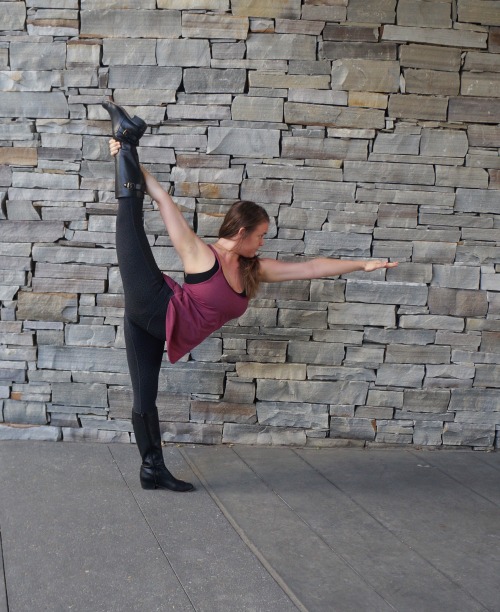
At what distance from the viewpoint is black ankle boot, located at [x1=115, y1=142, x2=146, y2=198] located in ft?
9.77

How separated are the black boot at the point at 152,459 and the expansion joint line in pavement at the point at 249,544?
5.2 inches

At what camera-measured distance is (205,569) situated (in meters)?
2.47

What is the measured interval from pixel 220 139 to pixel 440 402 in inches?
71.0

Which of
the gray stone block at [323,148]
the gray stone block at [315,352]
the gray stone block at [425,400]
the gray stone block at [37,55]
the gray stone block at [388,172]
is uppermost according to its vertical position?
the gray stone block at [37,55]

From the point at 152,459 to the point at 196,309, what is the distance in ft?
2.31

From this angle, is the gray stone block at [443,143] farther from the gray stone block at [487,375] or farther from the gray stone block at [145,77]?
the gray stone block at [145,77]

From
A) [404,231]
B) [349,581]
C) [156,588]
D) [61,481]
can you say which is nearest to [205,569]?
[156,588]

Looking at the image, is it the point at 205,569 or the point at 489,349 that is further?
the point at 489,349

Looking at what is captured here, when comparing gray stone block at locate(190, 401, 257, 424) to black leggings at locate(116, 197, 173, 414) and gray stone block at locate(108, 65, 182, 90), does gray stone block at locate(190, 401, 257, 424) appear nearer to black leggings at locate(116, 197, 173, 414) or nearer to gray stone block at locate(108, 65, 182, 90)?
black leggings at locate(116, 197, 173, 414)

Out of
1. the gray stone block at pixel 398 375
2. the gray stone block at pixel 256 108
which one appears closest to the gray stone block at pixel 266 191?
the gray stone block at pixel 256 108

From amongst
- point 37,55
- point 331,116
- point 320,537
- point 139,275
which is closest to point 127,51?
point 37,55

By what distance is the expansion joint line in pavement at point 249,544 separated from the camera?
231 cm

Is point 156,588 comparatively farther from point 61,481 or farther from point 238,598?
point 61,481

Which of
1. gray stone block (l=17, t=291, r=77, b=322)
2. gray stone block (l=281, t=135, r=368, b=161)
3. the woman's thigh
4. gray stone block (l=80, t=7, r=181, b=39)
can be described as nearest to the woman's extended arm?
the woman's thigh
